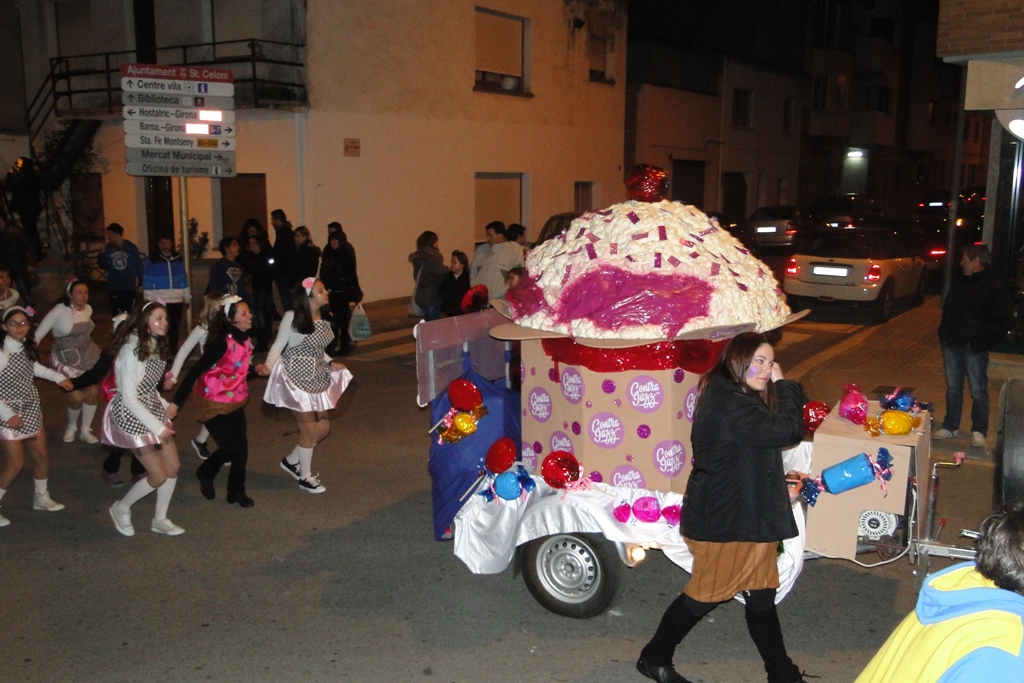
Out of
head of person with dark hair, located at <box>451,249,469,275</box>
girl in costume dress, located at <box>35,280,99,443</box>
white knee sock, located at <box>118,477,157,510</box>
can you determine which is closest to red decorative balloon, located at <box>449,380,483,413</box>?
white knee sock, located at <box>118,477,157,510</box>

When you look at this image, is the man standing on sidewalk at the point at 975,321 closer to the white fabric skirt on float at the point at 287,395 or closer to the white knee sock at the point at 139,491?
the white fabric skirt on float at the point at 287,395

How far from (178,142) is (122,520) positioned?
6838mm

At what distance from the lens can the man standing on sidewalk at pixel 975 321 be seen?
773 centimetres

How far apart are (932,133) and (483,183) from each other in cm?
3732

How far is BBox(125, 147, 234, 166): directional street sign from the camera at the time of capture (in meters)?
11.6

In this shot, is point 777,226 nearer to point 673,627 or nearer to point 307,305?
point 307,305

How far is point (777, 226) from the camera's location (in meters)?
25.9

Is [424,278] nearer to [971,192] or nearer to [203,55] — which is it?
[203,55]

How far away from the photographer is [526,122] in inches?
→ 861

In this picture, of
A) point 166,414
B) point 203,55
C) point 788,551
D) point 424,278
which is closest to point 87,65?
point 203,55

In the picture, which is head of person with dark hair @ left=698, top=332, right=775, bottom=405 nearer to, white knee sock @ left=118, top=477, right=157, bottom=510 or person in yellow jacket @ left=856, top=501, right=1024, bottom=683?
person in yellow jacket @ left=856, top=501, right=1024, bottom=683

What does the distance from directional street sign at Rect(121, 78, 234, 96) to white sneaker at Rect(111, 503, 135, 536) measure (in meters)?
6.89

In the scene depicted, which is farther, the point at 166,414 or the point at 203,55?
the point at 203,55

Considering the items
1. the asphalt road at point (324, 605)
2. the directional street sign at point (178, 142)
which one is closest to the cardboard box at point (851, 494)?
the asphalt road at point (324, 605)
